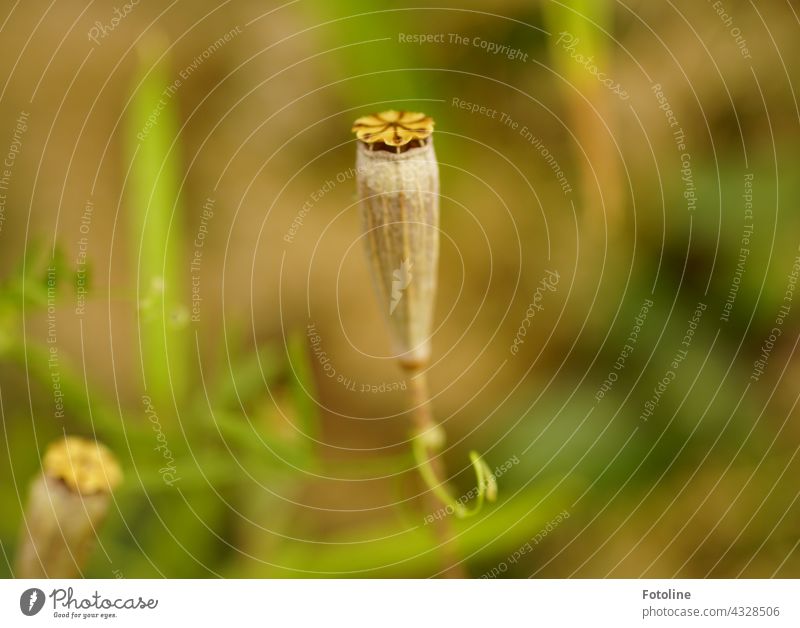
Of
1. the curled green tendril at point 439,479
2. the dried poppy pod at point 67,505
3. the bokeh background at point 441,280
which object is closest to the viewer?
the dried poppy pod at point 67,505

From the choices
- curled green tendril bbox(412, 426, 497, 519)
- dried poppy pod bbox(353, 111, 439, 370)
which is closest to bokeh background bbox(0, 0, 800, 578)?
curled green tendril bbox(412, 426, 497, 519)

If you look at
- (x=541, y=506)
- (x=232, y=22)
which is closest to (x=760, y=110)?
(x=541, y=506)

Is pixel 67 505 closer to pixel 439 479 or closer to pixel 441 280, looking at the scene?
pixel 439 479

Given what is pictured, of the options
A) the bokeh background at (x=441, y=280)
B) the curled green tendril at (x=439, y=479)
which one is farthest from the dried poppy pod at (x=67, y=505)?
the curled green tendril at (x=439, y=479)

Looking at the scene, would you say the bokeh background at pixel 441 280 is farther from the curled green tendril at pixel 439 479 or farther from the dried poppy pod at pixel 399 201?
the dried poppy pod at pixel 399 201

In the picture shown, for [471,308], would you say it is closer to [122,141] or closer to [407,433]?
[407,433]

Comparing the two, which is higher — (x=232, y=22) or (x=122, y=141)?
(x=232, y=22)

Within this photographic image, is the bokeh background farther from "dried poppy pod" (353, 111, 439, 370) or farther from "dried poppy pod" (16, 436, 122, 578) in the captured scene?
"dried poppy pod" (353, 111, 439, 370)
